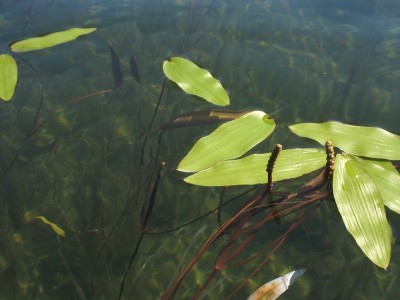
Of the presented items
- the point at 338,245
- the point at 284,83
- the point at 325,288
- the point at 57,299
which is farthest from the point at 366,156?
the point at 57,299

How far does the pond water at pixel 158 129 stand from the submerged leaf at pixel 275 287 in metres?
0.03

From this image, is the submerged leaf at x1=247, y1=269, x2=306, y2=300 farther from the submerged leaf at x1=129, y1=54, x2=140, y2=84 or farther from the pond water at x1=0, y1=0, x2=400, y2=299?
the submerged leaf at x1=129, y1=54, x2=140, y2=84

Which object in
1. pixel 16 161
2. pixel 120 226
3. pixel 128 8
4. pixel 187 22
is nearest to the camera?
pixel 120 226

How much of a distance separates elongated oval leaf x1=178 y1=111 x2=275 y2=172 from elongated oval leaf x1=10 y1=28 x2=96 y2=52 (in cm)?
120

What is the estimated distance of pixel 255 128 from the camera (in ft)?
4.98

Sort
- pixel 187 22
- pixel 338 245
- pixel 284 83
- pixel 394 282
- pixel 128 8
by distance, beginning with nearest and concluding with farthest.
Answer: pixel 394 282
pixel 338 245
pixel 284 83
pixel 187 22
pixel 128 8

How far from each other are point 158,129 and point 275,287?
0.88 meters

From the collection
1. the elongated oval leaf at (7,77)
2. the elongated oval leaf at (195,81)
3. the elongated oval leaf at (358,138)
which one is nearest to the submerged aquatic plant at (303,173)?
the elongated oval leaf at (358,138)

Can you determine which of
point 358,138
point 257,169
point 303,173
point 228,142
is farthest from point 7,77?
point 358,138

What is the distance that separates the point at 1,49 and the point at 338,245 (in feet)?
6.69

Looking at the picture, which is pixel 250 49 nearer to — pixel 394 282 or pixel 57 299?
pixel 394 282

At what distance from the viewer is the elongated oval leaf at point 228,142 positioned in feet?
4.71

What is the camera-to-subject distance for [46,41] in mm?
2264

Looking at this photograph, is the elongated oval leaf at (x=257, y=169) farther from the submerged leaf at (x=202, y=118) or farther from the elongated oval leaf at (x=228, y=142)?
the submerged leaf at (x=202, y=118)
